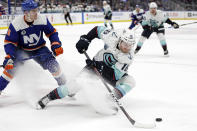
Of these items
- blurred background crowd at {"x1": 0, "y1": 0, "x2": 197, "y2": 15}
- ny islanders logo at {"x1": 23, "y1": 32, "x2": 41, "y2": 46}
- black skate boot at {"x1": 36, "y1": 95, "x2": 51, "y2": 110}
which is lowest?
black skate boot at {"x1": 36, "y1": 95, "x2": 51, "y2": 110}

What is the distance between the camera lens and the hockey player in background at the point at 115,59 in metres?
3.15

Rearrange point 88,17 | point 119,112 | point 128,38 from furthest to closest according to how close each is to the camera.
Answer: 1. point 88,17
2. point 119,112
3. point 128,38

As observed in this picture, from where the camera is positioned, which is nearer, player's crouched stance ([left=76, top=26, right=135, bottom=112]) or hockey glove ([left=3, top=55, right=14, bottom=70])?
player's crouched stance ([left=76, top=26, right=135, bottom=112])

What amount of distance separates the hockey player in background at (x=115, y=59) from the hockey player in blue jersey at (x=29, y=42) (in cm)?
44

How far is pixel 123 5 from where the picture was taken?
23359mm

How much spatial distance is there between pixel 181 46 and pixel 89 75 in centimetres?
641

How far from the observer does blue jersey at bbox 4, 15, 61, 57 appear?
11.2 ft

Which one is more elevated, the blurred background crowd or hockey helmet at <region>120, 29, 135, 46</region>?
the blurred background crowd

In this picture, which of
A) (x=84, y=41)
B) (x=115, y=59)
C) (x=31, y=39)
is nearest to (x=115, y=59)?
(x=115, y=59)

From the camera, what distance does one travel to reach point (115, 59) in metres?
3.24

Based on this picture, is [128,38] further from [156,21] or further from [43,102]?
[156,21]

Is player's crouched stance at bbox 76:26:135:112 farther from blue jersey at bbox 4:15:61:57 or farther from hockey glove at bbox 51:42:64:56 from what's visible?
blue jersey at bbox 4:15:61:57

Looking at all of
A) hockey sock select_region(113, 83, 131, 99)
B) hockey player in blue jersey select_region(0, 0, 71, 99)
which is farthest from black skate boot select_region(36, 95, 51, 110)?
hockey sock select_region(113, 83, 131, 99)

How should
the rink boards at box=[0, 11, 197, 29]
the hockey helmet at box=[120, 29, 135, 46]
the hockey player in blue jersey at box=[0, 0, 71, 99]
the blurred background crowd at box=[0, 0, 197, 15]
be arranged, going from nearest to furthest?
the hockey helmet at box=[120, 29, 135, 46]
the hockey player in blue jersey at box=[0, 0, 71, 99]
the rink boards at box=[0, 11, 197, 29]
the blurred background crowd at box=[0, 0, 197, 15]
